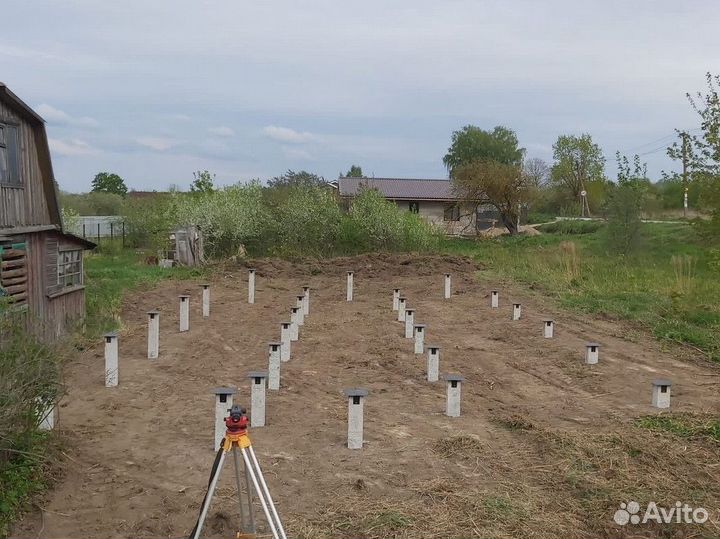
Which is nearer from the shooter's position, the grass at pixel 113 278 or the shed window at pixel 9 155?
the shed window at pixel 9 155

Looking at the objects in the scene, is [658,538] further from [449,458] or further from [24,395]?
[24,395]

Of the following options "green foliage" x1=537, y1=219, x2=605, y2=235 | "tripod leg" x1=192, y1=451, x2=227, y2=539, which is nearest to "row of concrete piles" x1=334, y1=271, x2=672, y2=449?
"tripod leg" x1=192, y1=451, x2=227, y2=539

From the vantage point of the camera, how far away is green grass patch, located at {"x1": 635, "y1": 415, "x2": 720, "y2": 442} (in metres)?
A: 6.75

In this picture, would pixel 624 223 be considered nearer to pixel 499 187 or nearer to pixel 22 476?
pixel 499 187

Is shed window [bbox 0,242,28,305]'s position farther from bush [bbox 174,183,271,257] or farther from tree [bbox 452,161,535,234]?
tree [bbox 452,161,535,234]

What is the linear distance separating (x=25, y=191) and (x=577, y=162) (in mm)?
50729

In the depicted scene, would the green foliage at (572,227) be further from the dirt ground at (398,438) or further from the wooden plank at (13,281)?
the wooden plank at (13,281)

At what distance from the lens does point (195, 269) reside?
22.5m

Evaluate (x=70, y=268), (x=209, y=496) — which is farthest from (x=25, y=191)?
(x=209, y=496)

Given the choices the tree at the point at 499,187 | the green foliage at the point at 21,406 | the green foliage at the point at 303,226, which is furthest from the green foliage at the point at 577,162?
the green foliage at the point at 21,406

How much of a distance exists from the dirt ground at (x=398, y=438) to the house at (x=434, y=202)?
2128 centimetres

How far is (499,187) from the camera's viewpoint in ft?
110

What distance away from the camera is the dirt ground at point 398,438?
500 centimetres

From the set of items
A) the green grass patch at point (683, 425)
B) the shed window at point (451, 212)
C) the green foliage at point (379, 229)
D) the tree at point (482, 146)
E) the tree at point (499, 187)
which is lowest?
the green grass patch at point (683, 425)
